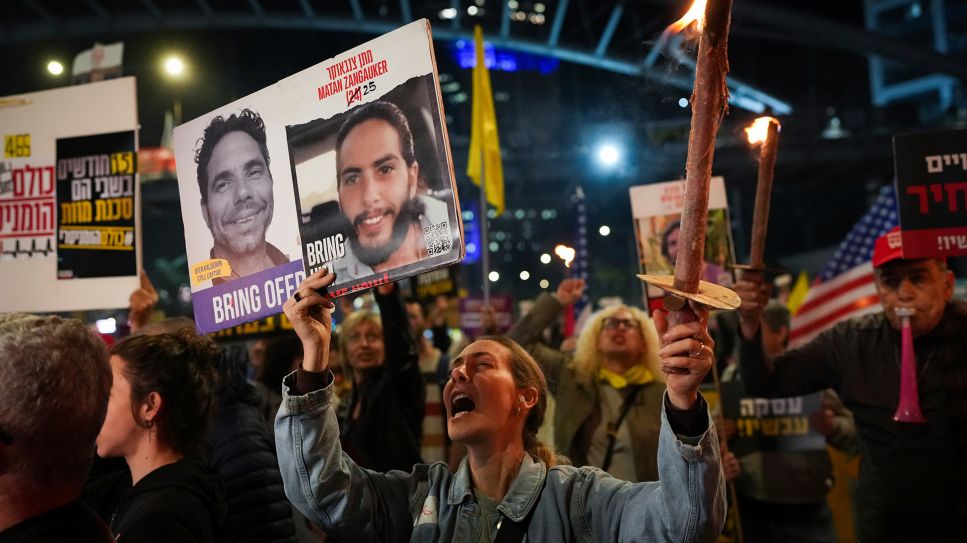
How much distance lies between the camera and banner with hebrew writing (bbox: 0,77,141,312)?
4.27 metres

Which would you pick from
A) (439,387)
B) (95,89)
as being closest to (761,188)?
(95,89)

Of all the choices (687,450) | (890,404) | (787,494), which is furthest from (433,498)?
(787,494)

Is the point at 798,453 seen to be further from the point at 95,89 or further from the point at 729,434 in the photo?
the point at 95,89

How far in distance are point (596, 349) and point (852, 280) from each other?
3.56 m

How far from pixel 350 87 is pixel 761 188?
1.51 metres

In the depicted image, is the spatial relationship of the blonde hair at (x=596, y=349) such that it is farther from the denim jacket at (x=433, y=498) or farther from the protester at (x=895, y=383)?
the denim jacket at (x=433, y=498)

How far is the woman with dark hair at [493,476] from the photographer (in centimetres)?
208

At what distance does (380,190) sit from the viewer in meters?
2.72

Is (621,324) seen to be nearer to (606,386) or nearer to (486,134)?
(606,386)

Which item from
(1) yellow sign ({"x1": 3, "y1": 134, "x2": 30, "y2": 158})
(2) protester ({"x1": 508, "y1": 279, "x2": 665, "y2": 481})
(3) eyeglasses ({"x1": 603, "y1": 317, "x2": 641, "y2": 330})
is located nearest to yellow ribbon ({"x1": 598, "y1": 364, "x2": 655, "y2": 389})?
(2) protester ({"x1": 508, "y1": 279, "x2": 665, "y2": 481})

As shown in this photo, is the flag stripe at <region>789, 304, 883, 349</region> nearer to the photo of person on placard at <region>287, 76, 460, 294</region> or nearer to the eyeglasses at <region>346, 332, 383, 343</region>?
the eyeglasses at <region>346, 332, 383, 343</region>

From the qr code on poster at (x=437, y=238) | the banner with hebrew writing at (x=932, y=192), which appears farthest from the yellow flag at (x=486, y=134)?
the qr code on poster at (x=437, y=238)

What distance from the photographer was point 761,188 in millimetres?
2996

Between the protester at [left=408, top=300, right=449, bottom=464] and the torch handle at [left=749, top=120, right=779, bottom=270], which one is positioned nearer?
the torch handle at [left=749, top=120, right=779, bottom=270]
